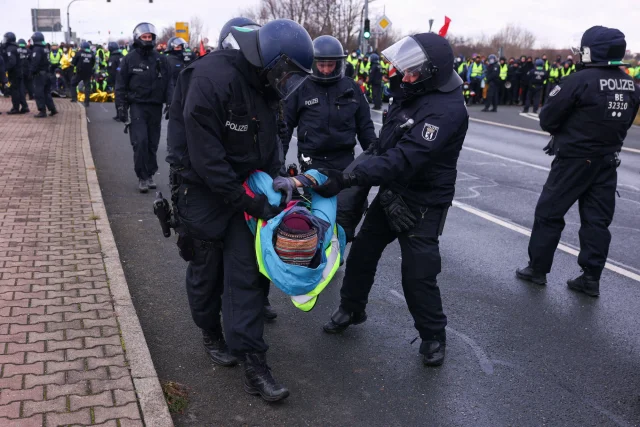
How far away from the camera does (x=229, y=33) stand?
376cm

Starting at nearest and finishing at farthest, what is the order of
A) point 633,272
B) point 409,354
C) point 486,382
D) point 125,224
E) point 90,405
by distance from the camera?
1. point 90,405
2. point 486,382
3. point 409,354
4. point 633,272
5. point 125,224

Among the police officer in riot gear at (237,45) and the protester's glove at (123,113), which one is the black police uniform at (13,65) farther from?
the police officer in riot gear at (237,45)

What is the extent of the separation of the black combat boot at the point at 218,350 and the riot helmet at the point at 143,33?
5.38 metres

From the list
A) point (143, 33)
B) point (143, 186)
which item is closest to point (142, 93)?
point (143, 33)

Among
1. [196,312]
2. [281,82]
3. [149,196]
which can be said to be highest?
[281,82]

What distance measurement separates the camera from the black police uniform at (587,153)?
5086 millimetres

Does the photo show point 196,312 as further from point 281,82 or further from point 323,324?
point 281,82

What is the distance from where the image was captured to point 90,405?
10.2 ft

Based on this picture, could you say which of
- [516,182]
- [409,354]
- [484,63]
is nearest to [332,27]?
[484,63]

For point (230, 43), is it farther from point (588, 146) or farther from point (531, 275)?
point (531, 275)

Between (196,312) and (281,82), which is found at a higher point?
(281,82)

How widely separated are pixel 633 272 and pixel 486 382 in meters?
2.80

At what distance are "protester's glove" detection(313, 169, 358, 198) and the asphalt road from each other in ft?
3.61

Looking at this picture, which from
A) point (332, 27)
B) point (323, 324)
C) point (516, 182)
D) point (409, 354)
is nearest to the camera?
point (409, 354)
